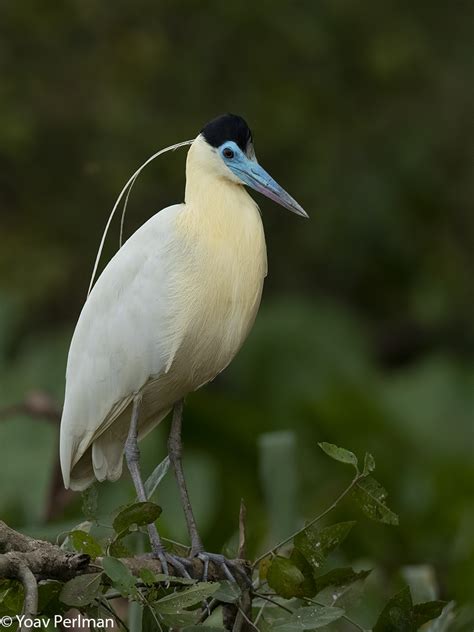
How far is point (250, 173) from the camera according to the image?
9.41 feet

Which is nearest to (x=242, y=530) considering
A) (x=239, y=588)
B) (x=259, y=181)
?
(x=239, y=588)

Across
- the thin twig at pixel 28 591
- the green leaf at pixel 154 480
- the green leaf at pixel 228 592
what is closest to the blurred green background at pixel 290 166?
the green leaf at pixel 154 480

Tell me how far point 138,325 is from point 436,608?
909 millimetres

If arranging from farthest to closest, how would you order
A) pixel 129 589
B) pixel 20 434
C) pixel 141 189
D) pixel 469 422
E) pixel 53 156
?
pixel 53 156
pixel 141 189
pixel 469 422
pixel 20 434
pixel 129 589

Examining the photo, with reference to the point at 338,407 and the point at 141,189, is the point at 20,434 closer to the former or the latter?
the point at 338,407

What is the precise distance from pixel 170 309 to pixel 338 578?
2.18 ft

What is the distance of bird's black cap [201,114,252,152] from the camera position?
287 centimetres

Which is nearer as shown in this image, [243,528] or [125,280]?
[243,528]

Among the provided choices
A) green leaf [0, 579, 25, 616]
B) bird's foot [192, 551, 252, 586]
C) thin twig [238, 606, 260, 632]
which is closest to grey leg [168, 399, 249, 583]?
bird's foot [192, 551, 252, 586]

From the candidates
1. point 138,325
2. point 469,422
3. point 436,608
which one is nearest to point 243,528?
point 436,608

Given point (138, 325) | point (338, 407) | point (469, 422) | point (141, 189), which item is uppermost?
point (138, 325)

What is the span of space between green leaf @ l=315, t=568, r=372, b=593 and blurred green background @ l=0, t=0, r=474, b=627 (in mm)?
3809

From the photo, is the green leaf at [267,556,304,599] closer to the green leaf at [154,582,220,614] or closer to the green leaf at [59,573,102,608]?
the green leaf at [154,582,220,614]

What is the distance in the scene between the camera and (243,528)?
98.8 inches
